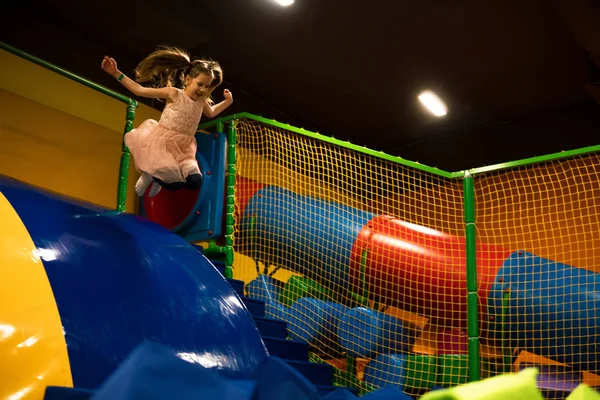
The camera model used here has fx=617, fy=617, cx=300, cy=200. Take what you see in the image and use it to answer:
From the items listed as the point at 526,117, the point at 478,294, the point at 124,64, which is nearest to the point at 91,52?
the point at 124,64

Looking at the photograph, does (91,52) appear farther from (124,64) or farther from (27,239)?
(27,239)

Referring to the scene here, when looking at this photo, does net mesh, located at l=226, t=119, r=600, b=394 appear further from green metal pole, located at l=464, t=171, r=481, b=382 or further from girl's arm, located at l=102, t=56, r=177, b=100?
girl's arm, located at l=102, t=56, r=177, b=100

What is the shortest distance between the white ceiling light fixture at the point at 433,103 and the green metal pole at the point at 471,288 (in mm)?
2911

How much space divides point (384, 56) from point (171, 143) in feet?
10.7

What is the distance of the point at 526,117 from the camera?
636cm

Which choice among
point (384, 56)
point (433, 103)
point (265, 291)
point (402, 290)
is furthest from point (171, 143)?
point (433, 103)

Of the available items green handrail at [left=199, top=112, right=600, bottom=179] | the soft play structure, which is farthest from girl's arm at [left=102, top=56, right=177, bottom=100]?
green handrail at [left=199, top=112, right=600, bottom=179]

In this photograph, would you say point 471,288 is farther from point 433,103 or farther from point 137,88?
point 433,103

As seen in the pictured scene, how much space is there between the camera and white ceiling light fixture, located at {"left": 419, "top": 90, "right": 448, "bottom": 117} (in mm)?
6066

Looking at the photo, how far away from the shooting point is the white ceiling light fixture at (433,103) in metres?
6.07

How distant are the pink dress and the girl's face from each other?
0.02m

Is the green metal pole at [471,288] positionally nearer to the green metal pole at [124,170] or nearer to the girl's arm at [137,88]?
the girl's arm at [137,88]

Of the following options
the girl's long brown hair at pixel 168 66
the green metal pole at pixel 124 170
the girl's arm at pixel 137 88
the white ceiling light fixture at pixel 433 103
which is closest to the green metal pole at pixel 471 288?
the girl's long brown hair at pixel 168 66

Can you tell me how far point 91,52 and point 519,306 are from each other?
12.3ft
